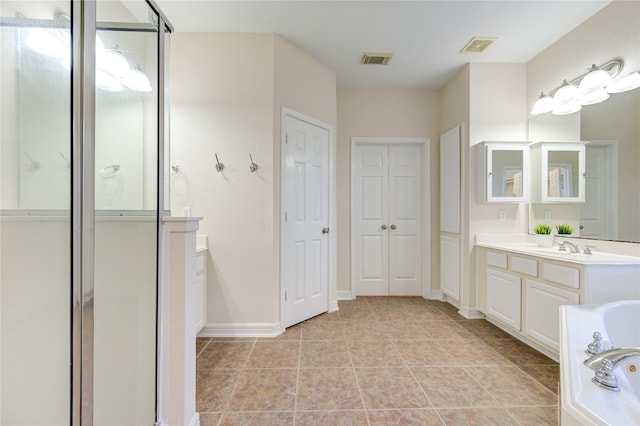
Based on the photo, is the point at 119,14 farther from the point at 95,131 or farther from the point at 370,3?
the point at 370,3

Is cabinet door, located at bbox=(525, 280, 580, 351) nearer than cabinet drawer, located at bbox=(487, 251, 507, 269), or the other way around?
cabinet door, located at bbox=(525, 280, 580, 351)

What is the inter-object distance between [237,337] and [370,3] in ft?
9.61

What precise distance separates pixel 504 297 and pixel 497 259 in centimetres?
34

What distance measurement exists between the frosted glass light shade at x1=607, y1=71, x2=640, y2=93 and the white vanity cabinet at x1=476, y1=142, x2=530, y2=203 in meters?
0.78

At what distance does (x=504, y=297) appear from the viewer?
241cm

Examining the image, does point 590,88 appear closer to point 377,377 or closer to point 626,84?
point 626,84

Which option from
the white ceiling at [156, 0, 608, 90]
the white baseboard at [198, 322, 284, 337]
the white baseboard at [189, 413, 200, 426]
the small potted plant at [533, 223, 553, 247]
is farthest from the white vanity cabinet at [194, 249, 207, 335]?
the small potted plant at [533, 223, 553, 247]

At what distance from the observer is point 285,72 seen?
2531 mm

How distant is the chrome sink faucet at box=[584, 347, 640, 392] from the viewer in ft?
2.97

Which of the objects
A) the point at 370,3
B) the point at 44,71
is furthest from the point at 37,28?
the point at 370,3

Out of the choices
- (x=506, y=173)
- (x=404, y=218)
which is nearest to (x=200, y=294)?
(x=404, y=218)

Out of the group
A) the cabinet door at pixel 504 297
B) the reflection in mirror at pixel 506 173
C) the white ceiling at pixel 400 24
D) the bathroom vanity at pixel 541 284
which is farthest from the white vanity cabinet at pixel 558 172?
the white ceiling at pixel 400 24

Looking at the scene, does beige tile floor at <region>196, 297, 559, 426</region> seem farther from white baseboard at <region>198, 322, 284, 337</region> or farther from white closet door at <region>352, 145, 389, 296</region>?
white closet door at <region>352, 145, 389, 296</region>

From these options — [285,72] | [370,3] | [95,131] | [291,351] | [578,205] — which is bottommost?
[291,351]
